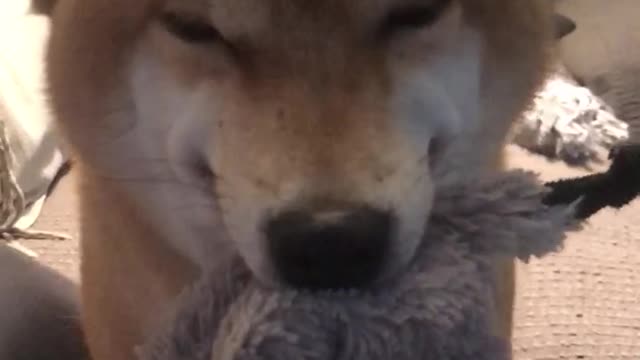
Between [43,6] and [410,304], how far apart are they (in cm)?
47

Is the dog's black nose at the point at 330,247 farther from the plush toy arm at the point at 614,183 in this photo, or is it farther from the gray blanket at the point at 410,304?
the plush toy arm at the point at 614,183

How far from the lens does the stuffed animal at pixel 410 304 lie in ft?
2.25

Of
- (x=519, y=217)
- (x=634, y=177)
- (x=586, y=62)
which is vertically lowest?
(x=586, y=62)

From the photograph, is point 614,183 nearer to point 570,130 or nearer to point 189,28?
point 189,28

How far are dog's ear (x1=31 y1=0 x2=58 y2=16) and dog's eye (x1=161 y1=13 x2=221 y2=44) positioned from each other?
0.18m

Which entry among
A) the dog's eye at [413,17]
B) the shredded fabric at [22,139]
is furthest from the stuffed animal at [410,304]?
the shredded fabric at [22,139]

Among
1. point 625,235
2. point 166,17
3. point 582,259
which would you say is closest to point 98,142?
point 166,17

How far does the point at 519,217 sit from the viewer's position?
0.75 meters

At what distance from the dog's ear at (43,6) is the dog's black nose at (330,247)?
1.23ft

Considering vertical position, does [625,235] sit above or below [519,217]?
below

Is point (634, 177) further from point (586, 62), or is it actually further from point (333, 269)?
point (586, 62)

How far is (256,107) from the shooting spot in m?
0.80

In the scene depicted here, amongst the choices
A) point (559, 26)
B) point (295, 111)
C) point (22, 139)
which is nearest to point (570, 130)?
point (559, 26)

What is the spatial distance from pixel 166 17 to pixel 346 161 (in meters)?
0.20
